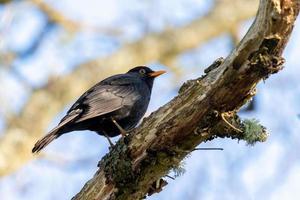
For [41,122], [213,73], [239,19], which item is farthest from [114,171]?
[239,19]

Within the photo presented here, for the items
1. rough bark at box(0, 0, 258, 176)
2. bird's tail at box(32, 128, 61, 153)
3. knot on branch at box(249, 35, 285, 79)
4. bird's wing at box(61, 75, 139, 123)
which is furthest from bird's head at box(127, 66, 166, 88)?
knot on branch at box(249, 35, 285, 79)

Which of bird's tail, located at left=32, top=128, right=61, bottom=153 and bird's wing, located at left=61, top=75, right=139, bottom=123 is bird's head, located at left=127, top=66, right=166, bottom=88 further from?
bird's tail, located at left=32, top=128, right=61, bottom=153

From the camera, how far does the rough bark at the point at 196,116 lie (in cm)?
335

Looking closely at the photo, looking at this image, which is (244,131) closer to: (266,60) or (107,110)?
(266,60)

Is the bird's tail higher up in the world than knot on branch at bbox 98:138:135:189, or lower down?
higher up

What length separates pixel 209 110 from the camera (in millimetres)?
3635

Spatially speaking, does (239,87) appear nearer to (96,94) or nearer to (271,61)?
(271,61)

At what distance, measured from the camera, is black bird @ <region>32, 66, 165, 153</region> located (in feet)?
17.1

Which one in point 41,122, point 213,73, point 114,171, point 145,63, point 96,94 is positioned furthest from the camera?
point 145,63

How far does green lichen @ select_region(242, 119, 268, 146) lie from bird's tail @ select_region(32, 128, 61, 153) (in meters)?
1.66

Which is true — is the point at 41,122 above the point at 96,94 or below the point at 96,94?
above

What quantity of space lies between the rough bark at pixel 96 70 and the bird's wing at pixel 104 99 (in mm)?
2304

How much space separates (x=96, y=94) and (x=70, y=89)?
2.93 m

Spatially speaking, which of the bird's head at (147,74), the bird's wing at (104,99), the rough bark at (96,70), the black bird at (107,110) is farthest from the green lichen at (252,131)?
the rough bark at (96,70)
